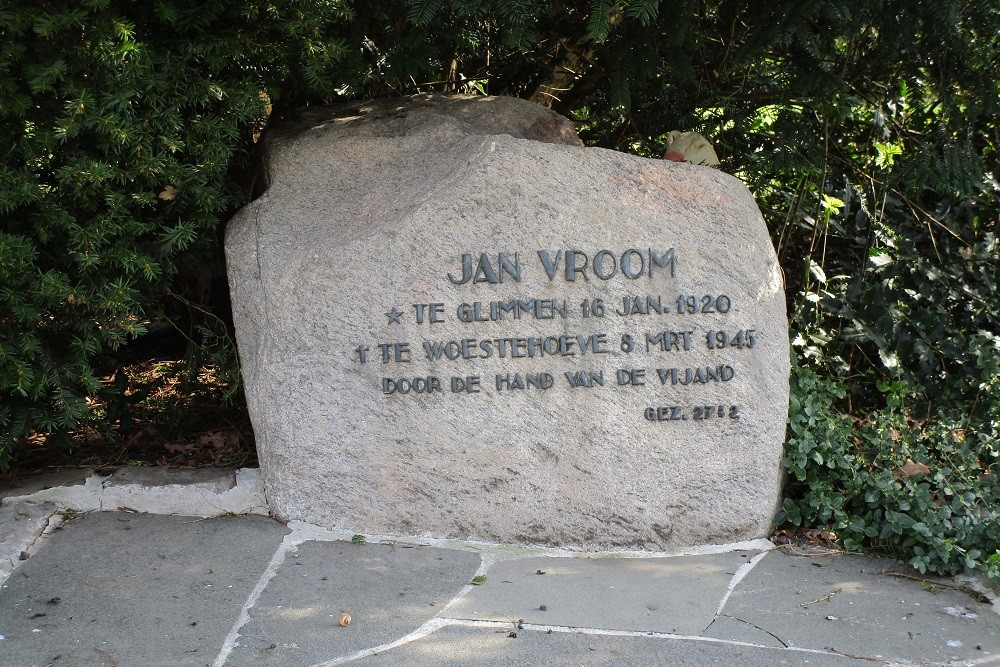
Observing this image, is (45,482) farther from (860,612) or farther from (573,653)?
(860,612)

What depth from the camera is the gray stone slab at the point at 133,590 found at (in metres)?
2.88

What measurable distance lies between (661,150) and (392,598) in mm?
3416

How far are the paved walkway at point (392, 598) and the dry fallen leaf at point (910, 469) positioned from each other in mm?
571

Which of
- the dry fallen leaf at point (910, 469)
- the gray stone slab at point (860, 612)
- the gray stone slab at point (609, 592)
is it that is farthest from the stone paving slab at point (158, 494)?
the dry fallen leaf at point (910, 469)

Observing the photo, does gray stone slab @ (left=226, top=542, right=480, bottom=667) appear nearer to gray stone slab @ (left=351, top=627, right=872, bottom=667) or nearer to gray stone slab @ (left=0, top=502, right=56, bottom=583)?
gray stone slab @ (left=351, top=627, right=872, bottom=667)

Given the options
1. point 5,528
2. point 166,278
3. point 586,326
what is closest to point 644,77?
point 586,326

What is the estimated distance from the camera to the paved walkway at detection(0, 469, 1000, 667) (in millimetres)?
2893

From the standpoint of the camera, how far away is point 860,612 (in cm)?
319

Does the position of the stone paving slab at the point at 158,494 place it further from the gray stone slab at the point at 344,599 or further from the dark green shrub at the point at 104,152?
the gray stone slab at the point at 344,599

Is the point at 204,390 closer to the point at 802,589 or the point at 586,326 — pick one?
the point at 586,326

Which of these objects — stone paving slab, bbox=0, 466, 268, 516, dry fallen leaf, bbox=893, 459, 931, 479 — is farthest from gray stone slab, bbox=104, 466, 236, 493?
dry fallen leaf, bbox=893, 459, 931, 479

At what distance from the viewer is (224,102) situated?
145 inches

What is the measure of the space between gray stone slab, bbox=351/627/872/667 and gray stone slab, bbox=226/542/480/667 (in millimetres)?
146

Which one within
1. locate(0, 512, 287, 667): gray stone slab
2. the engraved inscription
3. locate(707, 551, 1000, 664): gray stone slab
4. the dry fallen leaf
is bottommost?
locate(707, 551, 1000, 664): gray stone slab
